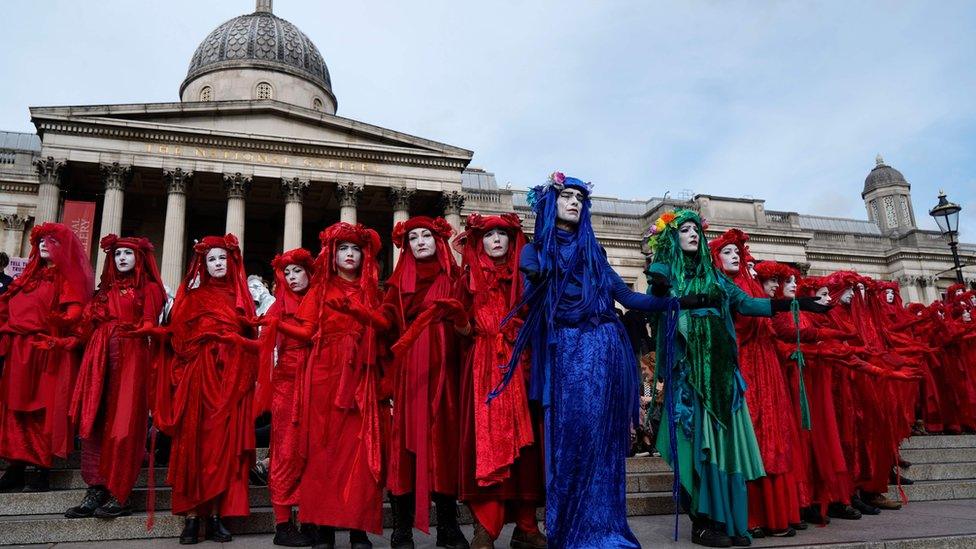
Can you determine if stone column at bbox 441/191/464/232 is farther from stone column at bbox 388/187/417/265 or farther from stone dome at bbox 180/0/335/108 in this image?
stone dome at bbox 180/0/335/108

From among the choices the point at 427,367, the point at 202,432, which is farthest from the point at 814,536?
the point at 202,432

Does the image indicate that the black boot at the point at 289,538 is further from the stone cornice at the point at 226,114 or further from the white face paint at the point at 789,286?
the stone cornice at the point at 226,114

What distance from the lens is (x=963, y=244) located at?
42.5 m

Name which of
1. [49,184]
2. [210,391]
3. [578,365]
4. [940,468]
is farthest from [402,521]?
[49,184]

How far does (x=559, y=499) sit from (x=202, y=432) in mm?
2636

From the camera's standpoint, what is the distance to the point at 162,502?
16.1 feet

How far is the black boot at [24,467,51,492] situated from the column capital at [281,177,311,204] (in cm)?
2021

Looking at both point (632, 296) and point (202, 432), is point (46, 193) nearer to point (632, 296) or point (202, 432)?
point (202, 432)

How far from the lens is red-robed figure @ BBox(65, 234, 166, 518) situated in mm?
4477

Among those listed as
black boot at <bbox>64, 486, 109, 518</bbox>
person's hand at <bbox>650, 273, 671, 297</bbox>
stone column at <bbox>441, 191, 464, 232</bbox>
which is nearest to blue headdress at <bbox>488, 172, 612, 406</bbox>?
person's hand at <bbox>650, 273, 671, 297</bbox>

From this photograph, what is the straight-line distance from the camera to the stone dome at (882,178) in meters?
43.2

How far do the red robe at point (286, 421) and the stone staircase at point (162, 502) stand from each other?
0.71 m

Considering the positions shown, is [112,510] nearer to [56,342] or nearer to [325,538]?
[56,342]

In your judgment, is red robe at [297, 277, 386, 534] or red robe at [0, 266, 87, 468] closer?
red robe at [297, 277, 386, 534]
